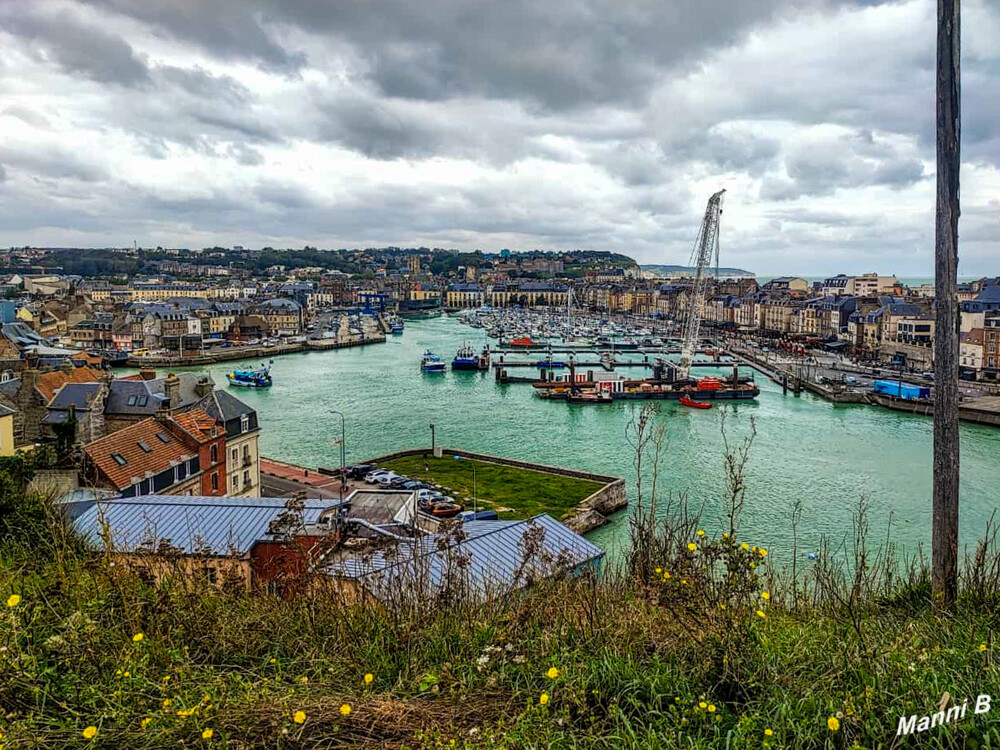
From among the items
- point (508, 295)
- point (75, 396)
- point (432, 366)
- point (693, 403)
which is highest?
point (508, 295)

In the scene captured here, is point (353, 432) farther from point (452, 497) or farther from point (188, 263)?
point (188, 263)

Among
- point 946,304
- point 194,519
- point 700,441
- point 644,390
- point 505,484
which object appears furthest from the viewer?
point 644,390

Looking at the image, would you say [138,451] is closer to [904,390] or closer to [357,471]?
[357,471]

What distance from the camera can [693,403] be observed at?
17.2m

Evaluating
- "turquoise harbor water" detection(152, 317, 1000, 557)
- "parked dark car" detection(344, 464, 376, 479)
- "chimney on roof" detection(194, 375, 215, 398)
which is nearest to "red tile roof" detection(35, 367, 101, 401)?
"chimney on roof" detection(194, 375, 215, 398)

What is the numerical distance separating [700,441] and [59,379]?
10326 mm

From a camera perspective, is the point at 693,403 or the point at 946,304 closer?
the point at 946,304

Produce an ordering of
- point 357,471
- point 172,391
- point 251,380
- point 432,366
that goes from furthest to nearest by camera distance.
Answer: point 432,366
point 251,380
point 357,471
point 172,391

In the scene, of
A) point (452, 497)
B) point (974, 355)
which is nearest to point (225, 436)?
point (452, 497)

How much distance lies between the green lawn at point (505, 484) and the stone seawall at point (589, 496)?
0.40ft

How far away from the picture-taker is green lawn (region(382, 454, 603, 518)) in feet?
25.8

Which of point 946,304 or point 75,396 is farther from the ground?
point 946,304

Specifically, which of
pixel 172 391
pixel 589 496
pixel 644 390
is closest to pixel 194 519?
pixel 172 391

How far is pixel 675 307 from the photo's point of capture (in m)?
48.0
